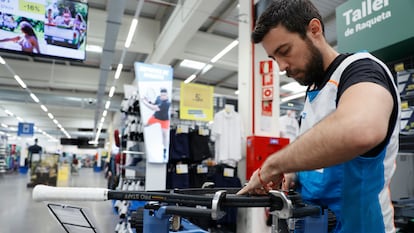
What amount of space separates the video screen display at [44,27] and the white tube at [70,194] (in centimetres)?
370

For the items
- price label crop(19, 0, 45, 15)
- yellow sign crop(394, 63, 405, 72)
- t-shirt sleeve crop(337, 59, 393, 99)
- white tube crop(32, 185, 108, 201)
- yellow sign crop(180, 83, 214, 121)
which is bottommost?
white tube crop(32, 185, 108, 201)

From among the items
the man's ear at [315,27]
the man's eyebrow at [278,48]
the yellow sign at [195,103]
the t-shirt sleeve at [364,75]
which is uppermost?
the yellow sign at [195,103]

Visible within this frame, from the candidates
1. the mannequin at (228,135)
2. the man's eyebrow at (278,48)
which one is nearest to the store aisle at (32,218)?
the mannequin at (228,135)

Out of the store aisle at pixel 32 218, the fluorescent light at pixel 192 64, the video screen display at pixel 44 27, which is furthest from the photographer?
the fluorescent light at pixel 192 64

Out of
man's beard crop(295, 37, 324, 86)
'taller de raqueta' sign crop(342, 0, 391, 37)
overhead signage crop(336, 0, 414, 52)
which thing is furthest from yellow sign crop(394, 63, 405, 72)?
man's beard crop(295, 37, 324, 86)

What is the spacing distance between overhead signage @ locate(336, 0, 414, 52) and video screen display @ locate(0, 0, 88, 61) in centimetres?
347

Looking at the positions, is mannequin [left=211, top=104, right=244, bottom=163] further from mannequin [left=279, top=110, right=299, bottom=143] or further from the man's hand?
the man's hand

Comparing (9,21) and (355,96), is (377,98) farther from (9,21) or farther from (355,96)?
(9,21)

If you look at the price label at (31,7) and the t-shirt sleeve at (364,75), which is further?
the price label at (31,7)

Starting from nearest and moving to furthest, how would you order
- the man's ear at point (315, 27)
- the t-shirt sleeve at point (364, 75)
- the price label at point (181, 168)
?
the t-shirt sleeve at point (364, 75) → the man's ear at point (315, 27) → the price label at point (181, 168)

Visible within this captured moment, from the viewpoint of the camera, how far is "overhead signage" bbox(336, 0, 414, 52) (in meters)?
1.98

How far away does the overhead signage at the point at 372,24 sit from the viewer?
1.98 m

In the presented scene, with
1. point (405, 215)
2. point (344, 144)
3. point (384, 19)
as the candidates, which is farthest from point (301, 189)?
point (384, 19)

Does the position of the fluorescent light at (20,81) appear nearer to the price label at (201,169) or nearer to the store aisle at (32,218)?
the store aisle at (32,218)
